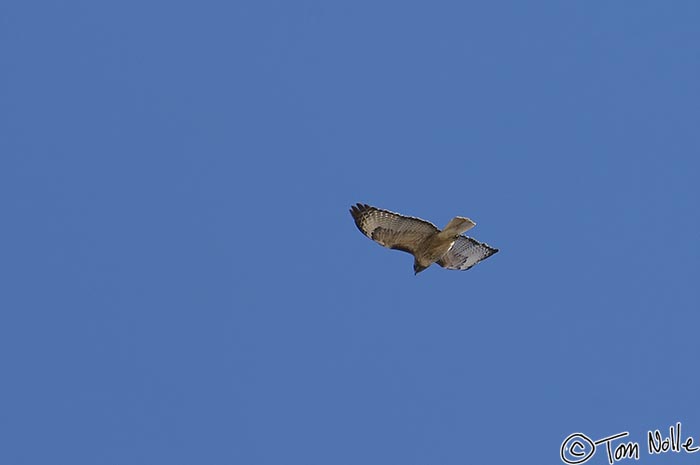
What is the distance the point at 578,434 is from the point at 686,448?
191 centimetres

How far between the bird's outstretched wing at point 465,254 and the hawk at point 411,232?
0.68m

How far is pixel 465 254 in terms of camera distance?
24.7 meters

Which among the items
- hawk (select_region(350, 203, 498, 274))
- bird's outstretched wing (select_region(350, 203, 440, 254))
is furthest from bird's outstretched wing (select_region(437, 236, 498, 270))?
bird's outstretched wing (select_region(350, 203, 440, 254))

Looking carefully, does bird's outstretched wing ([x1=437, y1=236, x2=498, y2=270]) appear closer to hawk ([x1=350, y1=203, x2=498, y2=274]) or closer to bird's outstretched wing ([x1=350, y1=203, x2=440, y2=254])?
hawk ([x1=350, y1=203, x2=498, y2=274])

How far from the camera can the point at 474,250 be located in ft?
80.9

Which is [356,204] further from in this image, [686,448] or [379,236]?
[686,448]

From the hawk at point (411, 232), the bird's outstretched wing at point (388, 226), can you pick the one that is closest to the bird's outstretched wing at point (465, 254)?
the hawk at point (411, 232)

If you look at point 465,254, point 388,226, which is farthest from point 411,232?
point 465,254

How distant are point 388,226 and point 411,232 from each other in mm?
433

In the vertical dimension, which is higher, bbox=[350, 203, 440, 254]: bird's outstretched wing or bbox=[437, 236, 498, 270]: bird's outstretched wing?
bbox=[437, 236, 498, 270]: bird's outstretched wing

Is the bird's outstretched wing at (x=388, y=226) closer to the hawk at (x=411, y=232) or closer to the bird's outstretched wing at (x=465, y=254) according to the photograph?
the hawk at (x=411, y=232)

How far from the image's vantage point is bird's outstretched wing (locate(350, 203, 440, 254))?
22.8 meters

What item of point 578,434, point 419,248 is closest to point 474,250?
point 419,248

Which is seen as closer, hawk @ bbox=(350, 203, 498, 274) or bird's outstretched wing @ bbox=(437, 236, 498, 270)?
hawk @ bbox=(350, 203, 498, 274)
